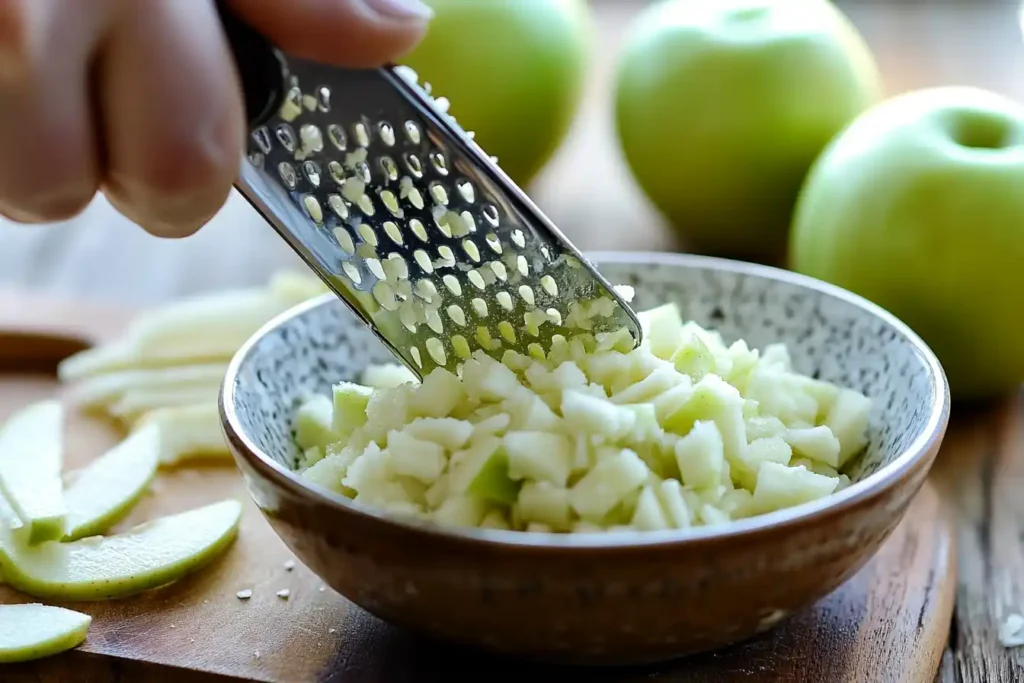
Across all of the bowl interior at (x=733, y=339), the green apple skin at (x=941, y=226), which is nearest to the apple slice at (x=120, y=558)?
the bowl interior at (x=733, y=339)

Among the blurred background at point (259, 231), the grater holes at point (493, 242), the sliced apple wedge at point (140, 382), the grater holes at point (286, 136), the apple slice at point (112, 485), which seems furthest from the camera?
the blurred background at point (259, 231)

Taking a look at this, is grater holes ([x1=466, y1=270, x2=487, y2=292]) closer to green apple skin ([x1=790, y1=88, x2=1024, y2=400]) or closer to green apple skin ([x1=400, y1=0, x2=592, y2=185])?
green apple skin ([x1=790, y1=88, x2=1024, y2=400])

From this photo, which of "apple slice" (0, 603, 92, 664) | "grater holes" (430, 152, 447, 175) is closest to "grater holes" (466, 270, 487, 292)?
"grater holes" (430, 152, 447, 175)

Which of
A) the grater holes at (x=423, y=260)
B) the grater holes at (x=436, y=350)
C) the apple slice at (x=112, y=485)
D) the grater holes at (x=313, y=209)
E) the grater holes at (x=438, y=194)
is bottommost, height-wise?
the apple slice at (x=112, y=485)

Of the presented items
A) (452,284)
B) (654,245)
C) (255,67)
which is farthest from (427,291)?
(654,245)

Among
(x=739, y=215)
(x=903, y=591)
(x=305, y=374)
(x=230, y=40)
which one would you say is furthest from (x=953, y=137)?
(x=230, y=40)

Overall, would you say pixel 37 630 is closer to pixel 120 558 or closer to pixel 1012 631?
pixel 120 558

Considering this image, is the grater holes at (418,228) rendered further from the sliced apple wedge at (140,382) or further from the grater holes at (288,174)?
the sliced apple wedge at (140,382)

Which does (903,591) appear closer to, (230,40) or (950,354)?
(950,354)
